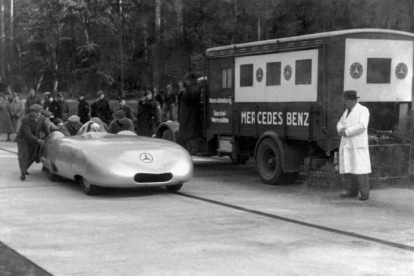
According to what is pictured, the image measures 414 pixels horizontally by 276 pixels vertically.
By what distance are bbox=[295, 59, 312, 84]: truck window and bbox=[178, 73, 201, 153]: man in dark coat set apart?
3.24m

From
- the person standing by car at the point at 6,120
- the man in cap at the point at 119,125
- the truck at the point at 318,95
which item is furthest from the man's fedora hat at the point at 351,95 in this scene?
the person standing by car at the point at 6,120

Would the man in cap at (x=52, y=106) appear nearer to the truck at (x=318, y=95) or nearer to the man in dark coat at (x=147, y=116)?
the man in dark coat at (x=147, y=116)

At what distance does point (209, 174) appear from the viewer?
13.2 metres

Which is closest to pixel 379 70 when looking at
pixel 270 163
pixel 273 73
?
pixel 273 73

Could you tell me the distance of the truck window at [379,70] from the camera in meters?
10.6

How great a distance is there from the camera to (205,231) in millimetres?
7457

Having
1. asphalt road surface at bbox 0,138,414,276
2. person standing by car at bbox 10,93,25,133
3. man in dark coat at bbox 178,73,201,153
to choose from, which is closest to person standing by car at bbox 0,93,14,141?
person standing by car at bbox 10,93,25,133

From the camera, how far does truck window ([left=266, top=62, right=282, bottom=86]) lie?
11398 millimetres

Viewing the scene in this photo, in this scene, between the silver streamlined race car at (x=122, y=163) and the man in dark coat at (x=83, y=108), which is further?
the man in dark coat at (x=83, y=108)

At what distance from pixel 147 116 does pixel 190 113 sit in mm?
2775

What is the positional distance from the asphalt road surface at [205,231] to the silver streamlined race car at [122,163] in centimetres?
26

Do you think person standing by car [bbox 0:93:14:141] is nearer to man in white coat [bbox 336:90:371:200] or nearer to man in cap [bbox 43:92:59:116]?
man in cap [bbox 43:92:59:116]

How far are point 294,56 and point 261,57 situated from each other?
0.94m

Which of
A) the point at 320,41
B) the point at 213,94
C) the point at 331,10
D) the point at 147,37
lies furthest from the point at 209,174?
the point at 147,37
